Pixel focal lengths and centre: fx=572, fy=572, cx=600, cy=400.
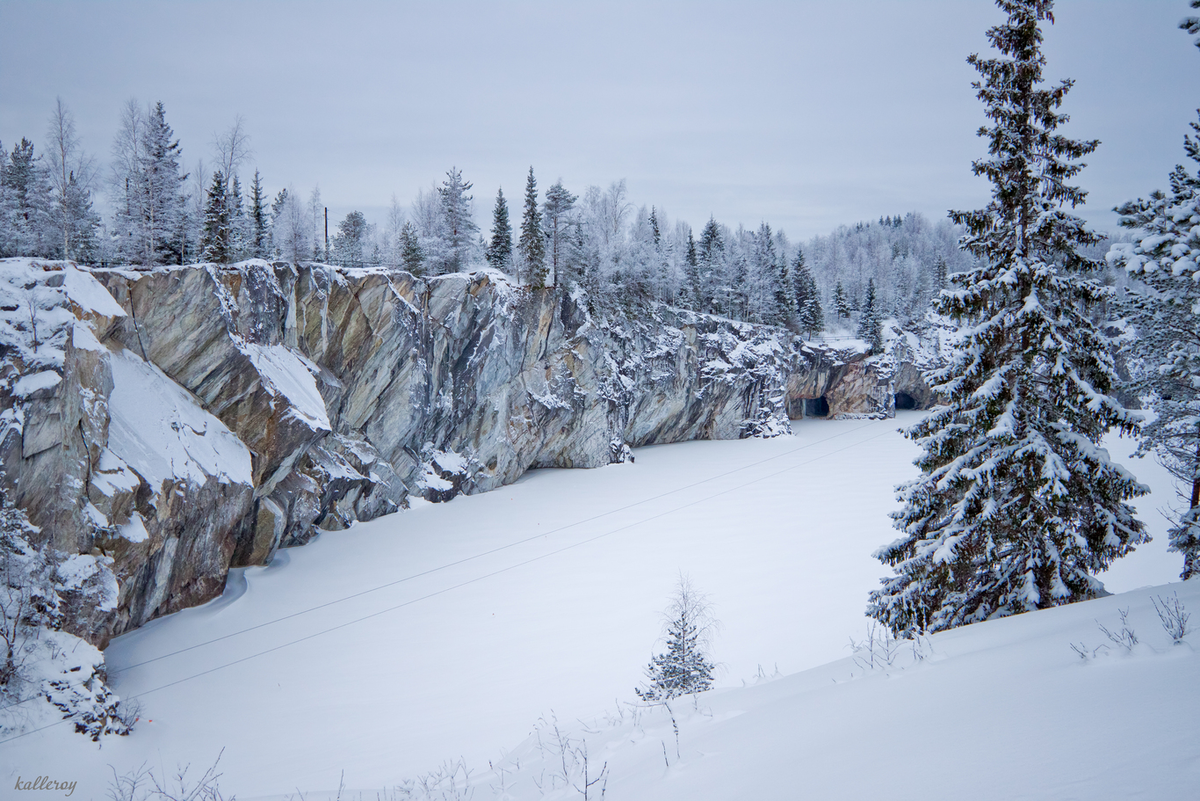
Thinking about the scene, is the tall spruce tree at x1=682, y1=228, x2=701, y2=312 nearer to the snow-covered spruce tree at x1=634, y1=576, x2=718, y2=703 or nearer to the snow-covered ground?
the snow-covered ground

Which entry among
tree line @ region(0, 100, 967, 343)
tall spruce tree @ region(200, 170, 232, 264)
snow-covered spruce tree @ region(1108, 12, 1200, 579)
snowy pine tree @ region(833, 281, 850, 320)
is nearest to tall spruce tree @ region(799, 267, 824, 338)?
tree line @ region(0, 100, 967, 343)

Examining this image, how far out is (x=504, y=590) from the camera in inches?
755

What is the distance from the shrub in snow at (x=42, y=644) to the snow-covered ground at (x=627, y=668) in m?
0.56

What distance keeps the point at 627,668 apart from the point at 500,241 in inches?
1240

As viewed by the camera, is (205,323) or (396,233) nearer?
(205,323)

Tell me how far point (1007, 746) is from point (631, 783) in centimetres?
267

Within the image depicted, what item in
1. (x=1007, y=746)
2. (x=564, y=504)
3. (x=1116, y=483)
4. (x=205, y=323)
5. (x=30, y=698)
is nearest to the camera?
(x=1007, y=746)

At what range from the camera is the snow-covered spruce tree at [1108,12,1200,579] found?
29.7ft

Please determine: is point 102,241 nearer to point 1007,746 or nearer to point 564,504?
point 564,504

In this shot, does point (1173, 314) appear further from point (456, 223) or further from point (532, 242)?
point (456, 223)

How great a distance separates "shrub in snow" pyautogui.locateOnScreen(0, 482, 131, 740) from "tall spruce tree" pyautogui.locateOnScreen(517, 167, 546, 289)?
80.8ft

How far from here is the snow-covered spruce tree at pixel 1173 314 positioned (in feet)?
29.7

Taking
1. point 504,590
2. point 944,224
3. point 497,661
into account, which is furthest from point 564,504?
point 944,224

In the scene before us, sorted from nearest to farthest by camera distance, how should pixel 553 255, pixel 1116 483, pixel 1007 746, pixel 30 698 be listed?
pixel 1007 746 → pixel 1116 483 → pixel 30 698 → pixel 553 255
